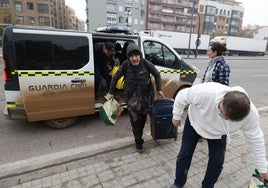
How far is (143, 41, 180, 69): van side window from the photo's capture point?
4.66 m

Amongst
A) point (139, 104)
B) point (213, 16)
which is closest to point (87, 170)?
point (139, 104)

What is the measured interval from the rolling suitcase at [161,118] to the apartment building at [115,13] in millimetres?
45849

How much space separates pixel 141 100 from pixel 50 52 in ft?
6.36

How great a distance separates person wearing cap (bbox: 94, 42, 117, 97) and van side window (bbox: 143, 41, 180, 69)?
0.86m

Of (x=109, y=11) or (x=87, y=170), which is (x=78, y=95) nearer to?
(x=87, y=170)

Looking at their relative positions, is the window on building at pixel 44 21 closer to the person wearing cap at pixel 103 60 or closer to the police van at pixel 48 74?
the person wearing cap at pixel 103 60

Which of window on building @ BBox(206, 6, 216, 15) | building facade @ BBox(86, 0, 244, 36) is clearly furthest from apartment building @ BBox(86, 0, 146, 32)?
window on building @ BBox(206, 6, 216, 15)

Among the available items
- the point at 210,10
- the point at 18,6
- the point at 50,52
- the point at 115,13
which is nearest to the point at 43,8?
the point at 18,6

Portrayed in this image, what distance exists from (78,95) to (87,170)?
5.28 ft

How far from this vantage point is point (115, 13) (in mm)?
50125

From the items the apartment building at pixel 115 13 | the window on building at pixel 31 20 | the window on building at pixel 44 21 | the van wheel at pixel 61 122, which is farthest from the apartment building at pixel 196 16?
the van wheel at pixel 61 122

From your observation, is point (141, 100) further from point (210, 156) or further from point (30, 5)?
point (30, 5)

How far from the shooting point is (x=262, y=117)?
16.3ft

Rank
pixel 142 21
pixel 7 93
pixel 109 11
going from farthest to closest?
1. pixel 142 21
2. pixel 109 11
3. pixel 7 93
